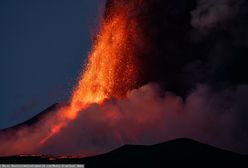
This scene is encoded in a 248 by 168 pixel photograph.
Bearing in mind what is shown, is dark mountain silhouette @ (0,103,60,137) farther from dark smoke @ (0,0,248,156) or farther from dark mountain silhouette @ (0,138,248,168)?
Result: dark mountain silhouette @ (0,138,248,168)

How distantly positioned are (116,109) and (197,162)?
2251cm

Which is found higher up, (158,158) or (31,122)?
(31,122)

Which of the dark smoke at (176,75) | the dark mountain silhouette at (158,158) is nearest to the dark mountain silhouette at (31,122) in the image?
the dark smoke at (176,75)

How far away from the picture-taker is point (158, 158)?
1677 inches

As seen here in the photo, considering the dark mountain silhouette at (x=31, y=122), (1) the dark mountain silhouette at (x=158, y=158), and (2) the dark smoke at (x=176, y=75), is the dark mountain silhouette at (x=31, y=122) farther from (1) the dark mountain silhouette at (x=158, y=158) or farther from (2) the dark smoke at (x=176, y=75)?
(1) the dark mountain silhouette at (x=158, y=158)

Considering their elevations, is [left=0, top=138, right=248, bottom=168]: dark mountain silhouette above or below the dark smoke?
below

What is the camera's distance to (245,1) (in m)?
72.5

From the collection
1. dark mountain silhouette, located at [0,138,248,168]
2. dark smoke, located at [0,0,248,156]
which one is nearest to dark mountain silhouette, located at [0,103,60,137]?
dark smoke, located at [0,0,248,156]

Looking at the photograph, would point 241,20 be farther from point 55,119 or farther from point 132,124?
point 55,119

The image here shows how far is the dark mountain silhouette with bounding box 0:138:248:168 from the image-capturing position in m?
41.3

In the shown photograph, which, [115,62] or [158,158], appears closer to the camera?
[158,158]

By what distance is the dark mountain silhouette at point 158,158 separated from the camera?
136 ft

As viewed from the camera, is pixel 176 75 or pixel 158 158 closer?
pixel 158 158

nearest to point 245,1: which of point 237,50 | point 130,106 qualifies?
point 237,50
